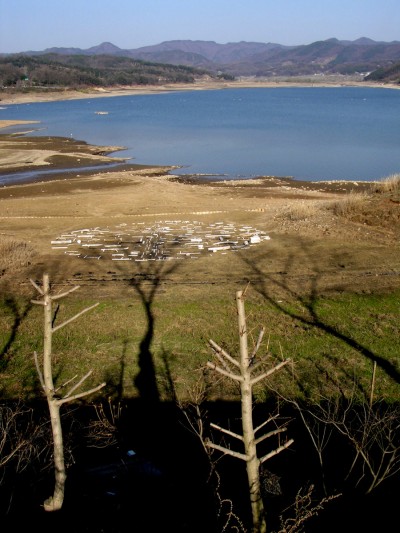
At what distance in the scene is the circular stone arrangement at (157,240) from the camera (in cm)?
1872

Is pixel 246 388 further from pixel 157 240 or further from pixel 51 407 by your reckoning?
pixel 157 240

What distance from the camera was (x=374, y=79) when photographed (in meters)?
199

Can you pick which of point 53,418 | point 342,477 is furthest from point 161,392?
point 53,418

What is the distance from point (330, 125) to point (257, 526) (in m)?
71.4

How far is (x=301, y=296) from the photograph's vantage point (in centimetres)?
1450

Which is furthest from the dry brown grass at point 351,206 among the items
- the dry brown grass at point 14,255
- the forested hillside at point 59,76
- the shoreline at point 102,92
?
the forested hillside at point 59,76

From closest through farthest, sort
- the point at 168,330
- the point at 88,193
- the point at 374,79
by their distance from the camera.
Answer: the point at 168,330 < the point at 88,193 < the point at 374,79

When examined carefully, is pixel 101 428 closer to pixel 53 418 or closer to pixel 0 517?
pixel 0 517

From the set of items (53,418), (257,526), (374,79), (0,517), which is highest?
(374,79)

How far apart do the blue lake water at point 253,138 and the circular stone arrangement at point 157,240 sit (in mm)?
19160

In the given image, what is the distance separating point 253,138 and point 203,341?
50.9 m

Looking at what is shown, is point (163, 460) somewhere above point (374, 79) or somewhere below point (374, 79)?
below

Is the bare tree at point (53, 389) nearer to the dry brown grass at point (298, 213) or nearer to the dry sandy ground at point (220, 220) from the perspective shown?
the dry sandy ground at point (220, 220)

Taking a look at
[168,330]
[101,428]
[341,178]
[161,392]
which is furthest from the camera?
[341,178]
